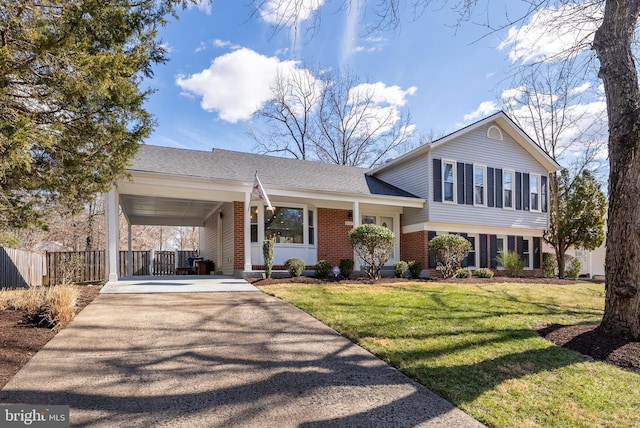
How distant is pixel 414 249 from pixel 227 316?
1081 centimetres

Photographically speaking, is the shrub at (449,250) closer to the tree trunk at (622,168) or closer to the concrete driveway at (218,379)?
the tree trunk at (622,168)

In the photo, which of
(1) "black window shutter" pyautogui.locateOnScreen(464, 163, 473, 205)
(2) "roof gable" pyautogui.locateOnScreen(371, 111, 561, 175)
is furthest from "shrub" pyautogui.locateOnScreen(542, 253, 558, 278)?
(1) "black window shutter" pyautogui.locateOnScreen(464, 163, 473, 205)

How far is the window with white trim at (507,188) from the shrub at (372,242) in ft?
26.2

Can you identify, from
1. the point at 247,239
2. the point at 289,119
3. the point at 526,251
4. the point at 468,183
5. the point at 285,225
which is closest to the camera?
the point at 247,239

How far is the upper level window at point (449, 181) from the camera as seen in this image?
51.4 feet

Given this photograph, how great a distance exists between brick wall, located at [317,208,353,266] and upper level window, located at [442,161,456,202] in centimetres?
404

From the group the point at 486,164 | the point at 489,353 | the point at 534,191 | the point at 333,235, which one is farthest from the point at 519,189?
the point at 489,353

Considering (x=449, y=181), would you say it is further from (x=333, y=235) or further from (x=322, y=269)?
(x=322, y=269)

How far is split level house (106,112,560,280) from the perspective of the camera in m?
13.2

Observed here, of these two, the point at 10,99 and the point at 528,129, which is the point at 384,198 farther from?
the point at 528,129

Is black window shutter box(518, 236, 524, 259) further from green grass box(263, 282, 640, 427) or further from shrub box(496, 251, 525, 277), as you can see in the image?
green grass box(263, 282, 640, 427)

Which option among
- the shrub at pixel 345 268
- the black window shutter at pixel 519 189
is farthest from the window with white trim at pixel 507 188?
the shrub at pixel 345 268

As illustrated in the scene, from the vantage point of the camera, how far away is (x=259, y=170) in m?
14.8

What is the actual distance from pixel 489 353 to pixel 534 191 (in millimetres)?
15336
